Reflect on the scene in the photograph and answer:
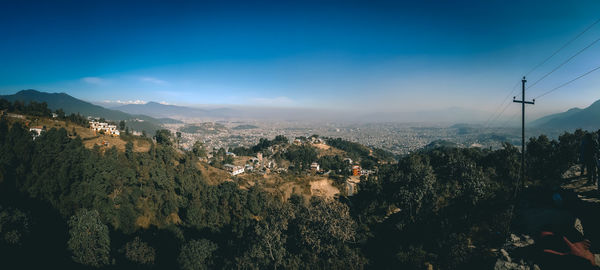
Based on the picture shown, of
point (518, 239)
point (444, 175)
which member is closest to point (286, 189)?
point (444, 175)

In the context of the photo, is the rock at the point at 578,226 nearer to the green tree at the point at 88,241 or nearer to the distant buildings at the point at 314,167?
the green tree at the point at 88,241

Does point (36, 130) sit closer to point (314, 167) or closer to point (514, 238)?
point (314, 167)

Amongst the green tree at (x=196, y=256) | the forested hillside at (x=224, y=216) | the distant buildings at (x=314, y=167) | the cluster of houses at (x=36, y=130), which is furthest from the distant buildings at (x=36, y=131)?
the distant buildings at (x=314, y=167)

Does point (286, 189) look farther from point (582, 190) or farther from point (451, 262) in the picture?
point (582, 190)

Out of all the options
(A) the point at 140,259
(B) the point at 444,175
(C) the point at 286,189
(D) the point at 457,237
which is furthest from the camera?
(C) the point at 286,189

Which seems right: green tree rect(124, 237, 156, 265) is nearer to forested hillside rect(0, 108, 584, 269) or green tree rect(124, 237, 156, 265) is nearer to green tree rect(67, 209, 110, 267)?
forested hillside rect(0, 108, 584, 269)

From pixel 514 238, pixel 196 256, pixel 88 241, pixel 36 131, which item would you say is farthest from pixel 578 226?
pixel 36 131
